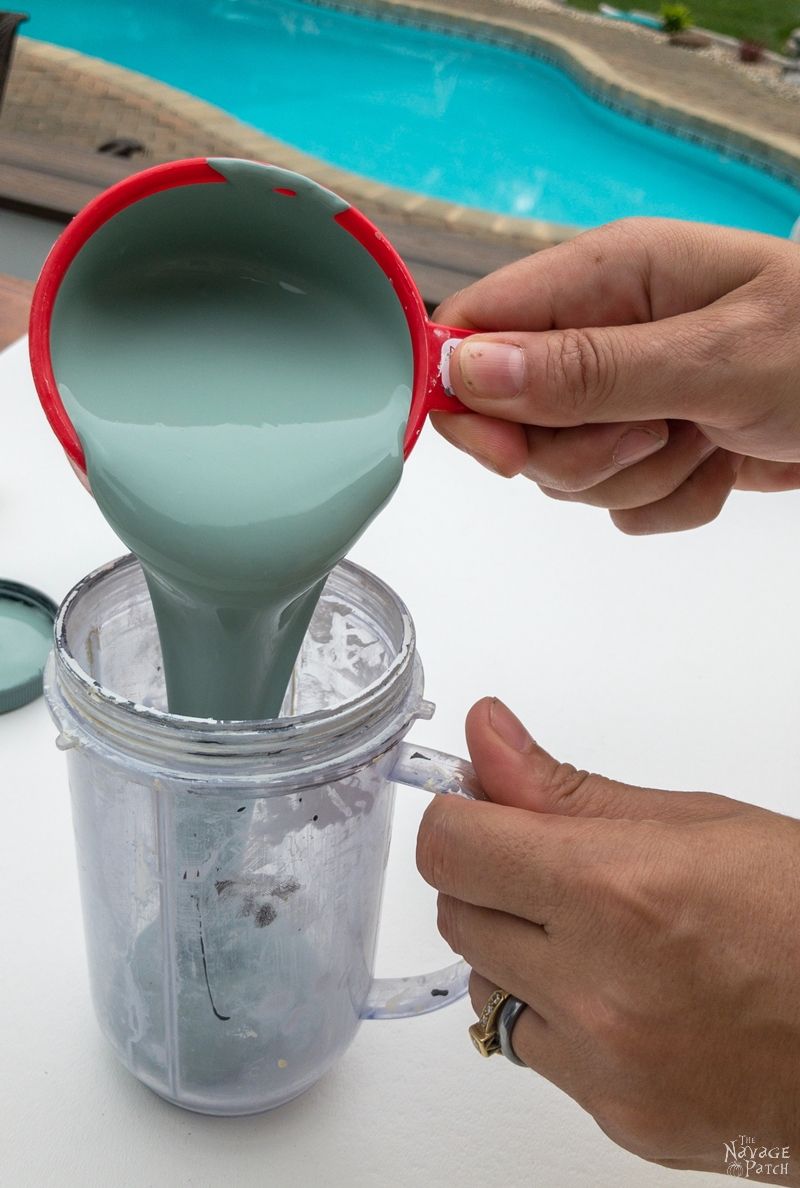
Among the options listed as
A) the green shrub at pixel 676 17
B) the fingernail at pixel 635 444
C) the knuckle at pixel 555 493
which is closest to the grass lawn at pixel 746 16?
the green shrub at pixel 676 17

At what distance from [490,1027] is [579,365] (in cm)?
38

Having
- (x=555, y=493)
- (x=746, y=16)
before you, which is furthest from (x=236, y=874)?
(x=746, y=16)

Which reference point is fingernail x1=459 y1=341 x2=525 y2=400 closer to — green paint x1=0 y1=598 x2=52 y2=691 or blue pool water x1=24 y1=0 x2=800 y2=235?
green paint x1=0 y1=598 x2=52 y2=691

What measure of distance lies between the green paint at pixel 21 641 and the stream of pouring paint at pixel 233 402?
311 mm

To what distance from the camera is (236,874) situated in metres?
0.59

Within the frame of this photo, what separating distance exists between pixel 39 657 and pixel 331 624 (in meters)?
0.30

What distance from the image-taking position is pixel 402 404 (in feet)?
2.02

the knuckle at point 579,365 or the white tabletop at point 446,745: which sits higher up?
the knuckle at point 579,365

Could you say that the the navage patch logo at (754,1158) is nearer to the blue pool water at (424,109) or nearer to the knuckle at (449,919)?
the knuckle at (449,919)

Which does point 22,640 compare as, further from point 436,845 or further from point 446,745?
point 436,845

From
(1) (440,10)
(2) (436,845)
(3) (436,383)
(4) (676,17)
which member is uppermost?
(3) (436,383)

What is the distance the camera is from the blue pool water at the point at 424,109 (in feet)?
18.5

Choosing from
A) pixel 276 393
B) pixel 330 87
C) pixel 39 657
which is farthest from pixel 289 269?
pixel 330 87

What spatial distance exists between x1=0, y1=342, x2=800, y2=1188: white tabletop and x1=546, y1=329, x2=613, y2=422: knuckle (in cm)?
31
